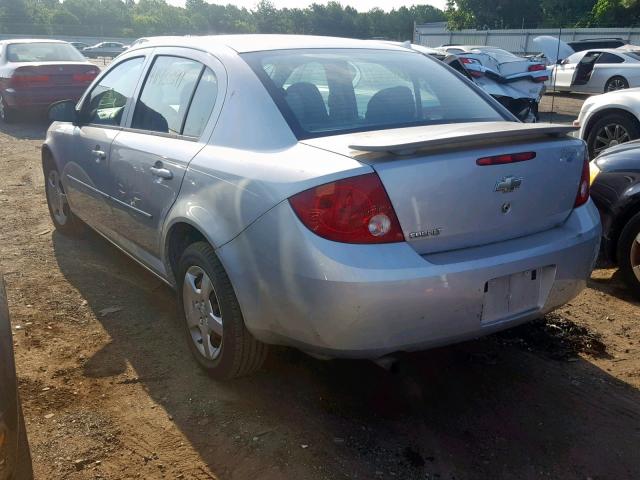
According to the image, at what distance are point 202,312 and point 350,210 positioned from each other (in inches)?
45.8

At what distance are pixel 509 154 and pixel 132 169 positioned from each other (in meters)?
2.15

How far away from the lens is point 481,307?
2.71 metres

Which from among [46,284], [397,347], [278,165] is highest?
[278,165]

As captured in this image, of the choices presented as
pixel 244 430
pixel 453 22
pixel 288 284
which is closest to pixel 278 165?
pixel 288 284

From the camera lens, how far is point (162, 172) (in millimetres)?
3451

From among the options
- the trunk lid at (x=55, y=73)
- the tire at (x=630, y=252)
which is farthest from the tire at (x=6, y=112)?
the tire at (x=630, y=252)

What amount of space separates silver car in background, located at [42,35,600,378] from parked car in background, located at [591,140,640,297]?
52.0 inches

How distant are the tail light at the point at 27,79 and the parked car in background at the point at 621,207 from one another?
404 inches

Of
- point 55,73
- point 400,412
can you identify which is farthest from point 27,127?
point 400,412

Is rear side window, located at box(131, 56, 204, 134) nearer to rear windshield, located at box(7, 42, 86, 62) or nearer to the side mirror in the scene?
the side mirror

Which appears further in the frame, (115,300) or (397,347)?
(115,300)

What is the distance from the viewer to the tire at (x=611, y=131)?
7133mm

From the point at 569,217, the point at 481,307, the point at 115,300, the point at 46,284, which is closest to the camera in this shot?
the point at 481,307

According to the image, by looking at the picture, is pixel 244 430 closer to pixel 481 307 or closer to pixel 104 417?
pixel 104 417
